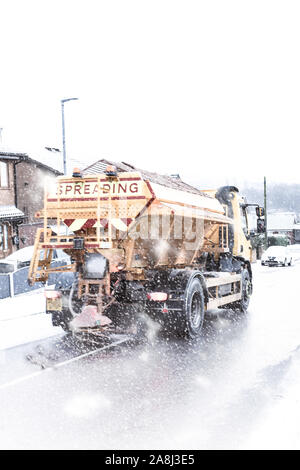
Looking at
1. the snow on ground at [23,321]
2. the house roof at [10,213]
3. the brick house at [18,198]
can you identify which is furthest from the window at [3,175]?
the snow on ground at [23,321]

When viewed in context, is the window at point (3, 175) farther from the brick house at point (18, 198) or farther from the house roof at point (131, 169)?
the house roof at point (131, 169)

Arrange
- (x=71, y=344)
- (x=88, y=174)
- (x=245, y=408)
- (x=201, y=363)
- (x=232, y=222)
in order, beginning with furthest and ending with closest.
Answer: (x=232, y=222) < (x=88, y=174) < (x=71, y=344) < (x=201, y=363) < (x=245, y=408)

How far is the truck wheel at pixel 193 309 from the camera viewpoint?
975cm

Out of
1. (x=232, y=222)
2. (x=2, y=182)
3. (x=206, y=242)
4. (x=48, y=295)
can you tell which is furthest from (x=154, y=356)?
(x=2, y=182)

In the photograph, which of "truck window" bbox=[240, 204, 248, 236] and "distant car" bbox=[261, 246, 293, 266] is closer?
"truck window" bbox=[240, 204, 248, 236]

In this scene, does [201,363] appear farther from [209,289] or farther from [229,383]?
[209,289]

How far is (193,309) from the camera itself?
34.2ft

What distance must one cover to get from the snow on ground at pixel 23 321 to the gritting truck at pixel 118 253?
2.95 ft

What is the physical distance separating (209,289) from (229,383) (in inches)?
183

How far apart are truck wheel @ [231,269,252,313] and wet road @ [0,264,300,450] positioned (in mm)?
3211

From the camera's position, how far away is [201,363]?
807cm

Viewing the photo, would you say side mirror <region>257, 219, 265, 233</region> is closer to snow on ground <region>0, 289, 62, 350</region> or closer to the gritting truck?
the gritting truck

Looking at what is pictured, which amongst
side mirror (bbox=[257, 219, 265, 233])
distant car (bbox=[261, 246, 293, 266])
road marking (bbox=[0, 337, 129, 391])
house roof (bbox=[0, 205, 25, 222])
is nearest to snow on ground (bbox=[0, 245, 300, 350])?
road marking (bbox=[0, 337, 129, 391])

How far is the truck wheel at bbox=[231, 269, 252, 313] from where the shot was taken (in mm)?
13742
